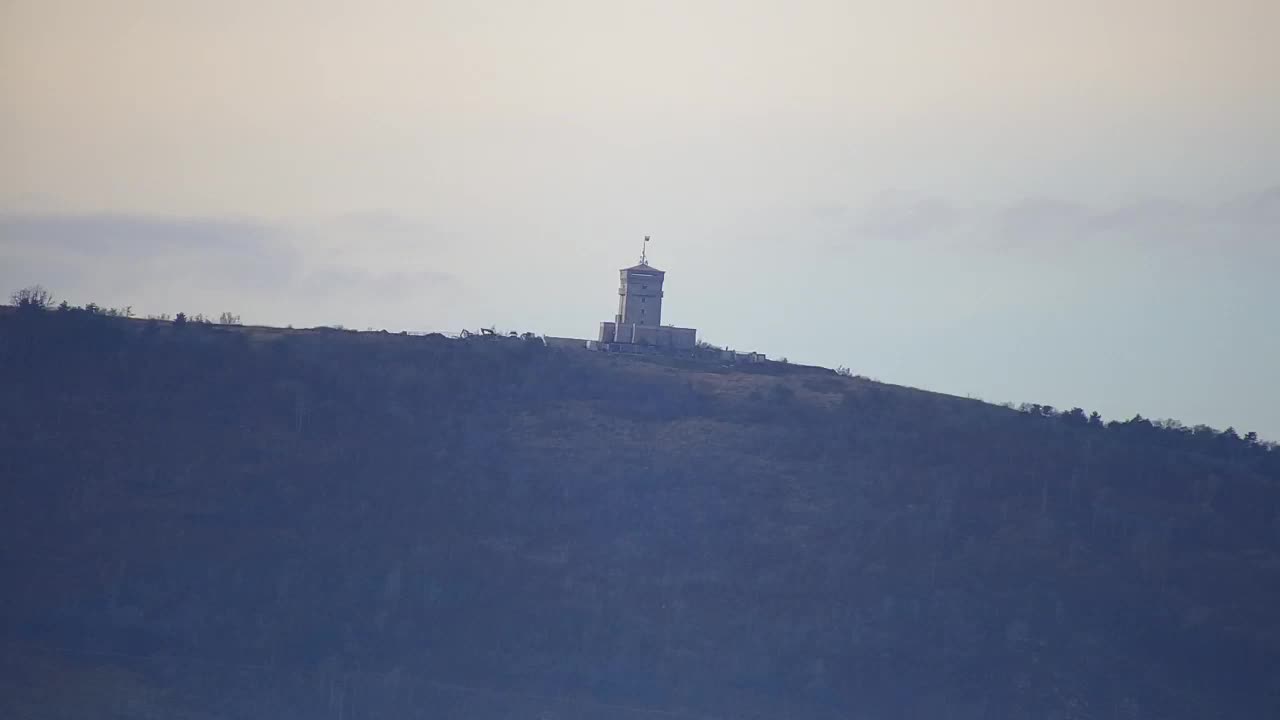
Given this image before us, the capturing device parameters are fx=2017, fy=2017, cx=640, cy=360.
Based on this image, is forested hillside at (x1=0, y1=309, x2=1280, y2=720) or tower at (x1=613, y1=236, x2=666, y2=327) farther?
tower at (x1=613, y1=236, x2=666, y2=327)

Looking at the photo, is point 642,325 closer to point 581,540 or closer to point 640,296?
point 640,296

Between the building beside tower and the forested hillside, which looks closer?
the forested hillside

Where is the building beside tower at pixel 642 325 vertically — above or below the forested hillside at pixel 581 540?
above

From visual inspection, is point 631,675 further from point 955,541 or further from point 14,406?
point 14,406

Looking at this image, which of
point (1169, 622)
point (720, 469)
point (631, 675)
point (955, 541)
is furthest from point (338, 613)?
point (1169, 622)

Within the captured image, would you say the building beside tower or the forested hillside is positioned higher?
the building beside tower

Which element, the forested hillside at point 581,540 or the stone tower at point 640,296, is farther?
the stone tower at point 640,296
